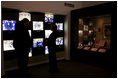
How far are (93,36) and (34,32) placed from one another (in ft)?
9.85

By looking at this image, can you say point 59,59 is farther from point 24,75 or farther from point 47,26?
point 24,75

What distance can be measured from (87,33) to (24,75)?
3.80m

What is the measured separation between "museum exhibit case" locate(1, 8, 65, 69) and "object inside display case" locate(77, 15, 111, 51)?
101 centimetres

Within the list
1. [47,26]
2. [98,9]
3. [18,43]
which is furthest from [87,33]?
[18,43]

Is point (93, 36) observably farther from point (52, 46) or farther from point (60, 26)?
point (52, 46)

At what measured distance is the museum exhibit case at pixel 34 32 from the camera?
4340 mm

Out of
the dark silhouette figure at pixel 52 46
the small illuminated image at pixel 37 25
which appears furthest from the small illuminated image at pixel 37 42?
the dark silhouette figure at pixel 52 46

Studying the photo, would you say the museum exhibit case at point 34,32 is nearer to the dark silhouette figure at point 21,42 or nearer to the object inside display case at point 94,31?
the dark silhouette figure at point 21,42

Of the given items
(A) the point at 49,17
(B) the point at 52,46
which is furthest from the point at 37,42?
(A) the point at 49,17

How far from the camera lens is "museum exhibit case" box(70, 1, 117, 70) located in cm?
453

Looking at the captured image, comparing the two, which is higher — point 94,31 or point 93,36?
point 94,31

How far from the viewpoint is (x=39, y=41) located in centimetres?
521

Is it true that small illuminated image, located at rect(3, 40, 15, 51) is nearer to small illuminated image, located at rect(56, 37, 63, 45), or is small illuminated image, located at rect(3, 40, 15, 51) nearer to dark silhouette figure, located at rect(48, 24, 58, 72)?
dark silhouette figure, located at rect(48, 24, 58, 72)

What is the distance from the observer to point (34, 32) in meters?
5.05
